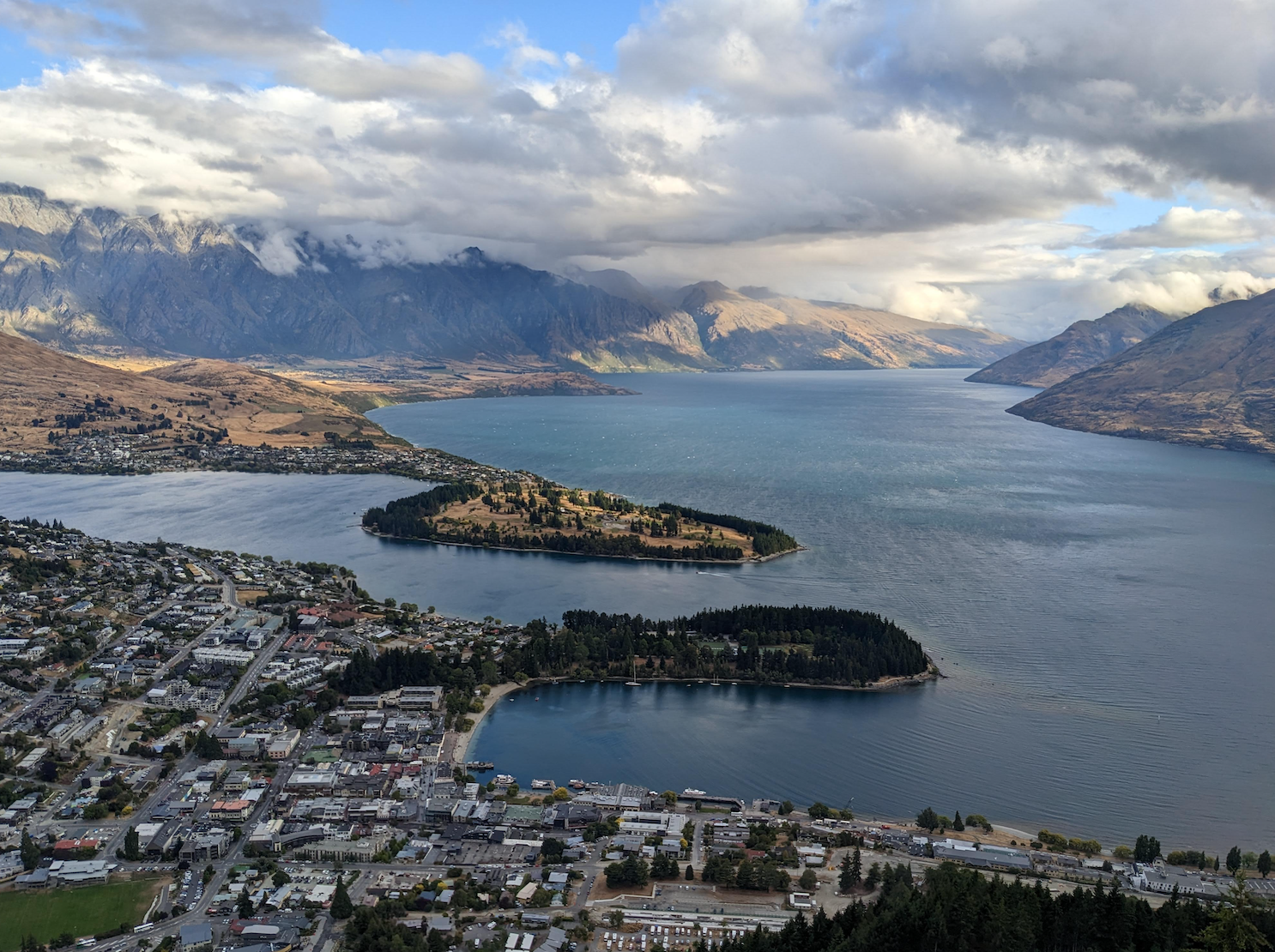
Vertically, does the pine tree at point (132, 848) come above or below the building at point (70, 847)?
above

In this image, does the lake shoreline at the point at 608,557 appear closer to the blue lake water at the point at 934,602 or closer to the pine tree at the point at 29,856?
the blue lake water at the point at 934,602

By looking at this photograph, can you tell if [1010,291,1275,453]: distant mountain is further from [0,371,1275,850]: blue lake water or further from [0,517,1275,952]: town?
[0,517,1275,952]: town

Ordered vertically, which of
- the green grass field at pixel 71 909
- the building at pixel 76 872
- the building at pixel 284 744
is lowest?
the green grass field at pixel 71 909

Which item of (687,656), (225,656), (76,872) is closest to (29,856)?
(76,872)

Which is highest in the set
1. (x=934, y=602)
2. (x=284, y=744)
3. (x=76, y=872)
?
(x=934, y=602)

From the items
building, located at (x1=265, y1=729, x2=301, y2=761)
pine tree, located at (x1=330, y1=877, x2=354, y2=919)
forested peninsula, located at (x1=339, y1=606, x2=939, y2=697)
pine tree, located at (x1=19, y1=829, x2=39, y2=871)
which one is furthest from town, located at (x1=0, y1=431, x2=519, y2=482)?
pine tree, located at (x1=330, y1=877, x2=354, y2=919)

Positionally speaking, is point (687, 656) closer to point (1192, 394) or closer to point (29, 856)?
point (29, 856)

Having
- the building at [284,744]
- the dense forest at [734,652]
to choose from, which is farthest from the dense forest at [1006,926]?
the dense forest at [734,652]
